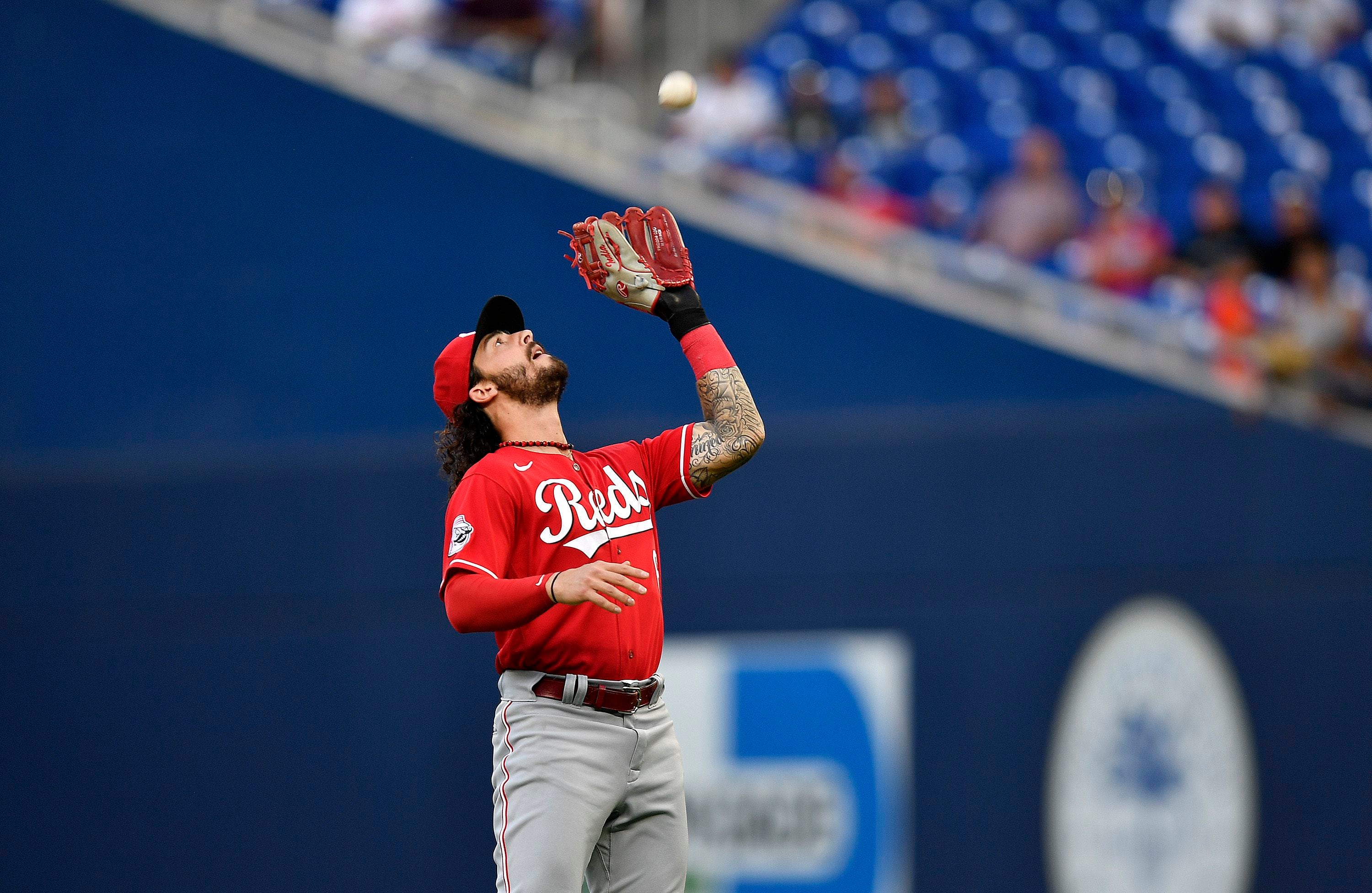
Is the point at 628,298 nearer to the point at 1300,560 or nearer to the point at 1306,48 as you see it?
the point at 1300,560

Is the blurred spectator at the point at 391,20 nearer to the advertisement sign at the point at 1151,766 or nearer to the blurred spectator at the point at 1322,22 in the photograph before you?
the advertisement sign at the point at 1151,766

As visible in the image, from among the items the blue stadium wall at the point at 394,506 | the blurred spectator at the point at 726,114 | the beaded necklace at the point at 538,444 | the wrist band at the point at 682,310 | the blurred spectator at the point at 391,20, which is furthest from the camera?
the blurred spectator at the point at 726,114

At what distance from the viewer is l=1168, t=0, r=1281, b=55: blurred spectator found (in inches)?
412

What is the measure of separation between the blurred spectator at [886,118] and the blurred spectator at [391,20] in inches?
94.7

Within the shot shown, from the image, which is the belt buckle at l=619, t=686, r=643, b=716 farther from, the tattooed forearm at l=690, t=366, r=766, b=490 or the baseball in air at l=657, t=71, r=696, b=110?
the baseball in air at l=657, t=71, r=696, b=110

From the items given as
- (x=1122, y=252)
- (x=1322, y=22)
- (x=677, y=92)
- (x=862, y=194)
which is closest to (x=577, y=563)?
(x=677, y=92)

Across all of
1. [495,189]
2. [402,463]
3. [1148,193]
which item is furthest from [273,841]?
[1148,193]

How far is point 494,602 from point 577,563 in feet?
1.29

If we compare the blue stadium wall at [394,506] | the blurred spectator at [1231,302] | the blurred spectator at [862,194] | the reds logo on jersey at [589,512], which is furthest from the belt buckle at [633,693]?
the blurred spectator at [862,194]

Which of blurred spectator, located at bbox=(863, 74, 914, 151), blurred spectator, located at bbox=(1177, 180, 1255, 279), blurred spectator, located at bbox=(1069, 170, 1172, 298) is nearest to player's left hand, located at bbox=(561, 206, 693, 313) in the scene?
blurred spectator, located at bbox=(1069, 170, 1172, 298)

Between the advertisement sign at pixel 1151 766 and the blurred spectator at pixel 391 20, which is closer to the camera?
the advertisement sign at pixel 1151 766

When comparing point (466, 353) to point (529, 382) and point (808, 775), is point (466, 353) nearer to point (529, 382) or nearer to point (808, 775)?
point (529, 382)

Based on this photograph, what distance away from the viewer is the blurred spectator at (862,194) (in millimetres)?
8023

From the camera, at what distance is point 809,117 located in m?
8.61
